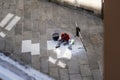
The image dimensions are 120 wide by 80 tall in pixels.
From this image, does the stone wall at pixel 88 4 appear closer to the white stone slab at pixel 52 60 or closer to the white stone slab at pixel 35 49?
the white stone slab at pixel 35 49

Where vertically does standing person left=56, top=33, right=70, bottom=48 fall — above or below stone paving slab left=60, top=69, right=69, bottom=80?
above

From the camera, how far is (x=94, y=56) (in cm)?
416

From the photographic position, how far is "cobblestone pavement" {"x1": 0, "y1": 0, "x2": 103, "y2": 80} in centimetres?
394

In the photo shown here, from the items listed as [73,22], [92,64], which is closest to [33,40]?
[73,22]

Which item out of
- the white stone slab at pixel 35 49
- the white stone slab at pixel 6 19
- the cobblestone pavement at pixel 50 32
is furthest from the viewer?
the white stone slab at pixel 6 19

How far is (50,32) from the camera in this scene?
472 cm

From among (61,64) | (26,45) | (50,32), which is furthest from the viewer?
(50,32)

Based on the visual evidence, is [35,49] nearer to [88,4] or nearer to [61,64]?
[61,64]

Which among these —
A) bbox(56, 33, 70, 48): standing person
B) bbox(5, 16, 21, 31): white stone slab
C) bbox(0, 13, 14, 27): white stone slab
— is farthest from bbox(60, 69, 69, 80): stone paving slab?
bbox(0, 13, 14, 27): white stone slab

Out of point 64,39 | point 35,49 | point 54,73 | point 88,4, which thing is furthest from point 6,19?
point 54,73

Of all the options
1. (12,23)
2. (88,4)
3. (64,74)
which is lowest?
A: (64,74)

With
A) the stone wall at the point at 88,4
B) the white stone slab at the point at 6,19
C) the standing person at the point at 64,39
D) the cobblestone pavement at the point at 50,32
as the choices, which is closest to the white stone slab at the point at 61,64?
the cobblestone pavement at the point at 50,32

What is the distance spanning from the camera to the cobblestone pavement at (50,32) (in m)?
3.94

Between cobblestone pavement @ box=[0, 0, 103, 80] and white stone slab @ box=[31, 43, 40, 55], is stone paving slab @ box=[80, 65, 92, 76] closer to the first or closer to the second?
cobblestone pavement @ box=[0, 0, 103, 80]
